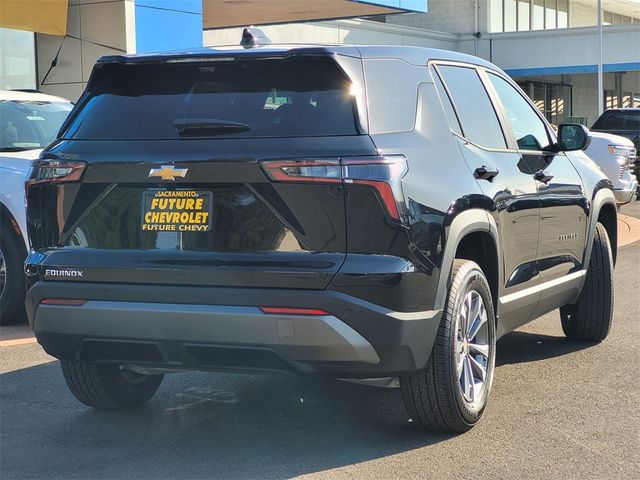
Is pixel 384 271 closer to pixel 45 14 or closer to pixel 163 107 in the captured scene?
pixel 163 107

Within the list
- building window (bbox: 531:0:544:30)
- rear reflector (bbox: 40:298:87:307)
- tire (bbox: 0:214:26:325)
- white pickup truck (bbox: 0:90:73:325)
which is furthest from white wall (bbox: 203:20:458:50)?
rear reflector (bbox: 40:298:87:307)

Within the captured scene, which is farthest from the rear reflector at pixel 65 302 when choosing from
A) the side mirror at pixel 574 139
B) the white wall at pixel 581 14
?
the white wall at pixel 581 14

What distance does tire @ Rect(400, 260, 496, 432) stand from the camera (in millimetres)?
4230

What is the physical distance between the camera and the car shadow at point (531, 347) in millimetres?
6209

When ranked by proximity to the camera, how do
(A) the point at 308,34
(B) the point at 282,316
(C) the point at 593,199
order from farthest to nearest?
1. (A) the point at 308,34
2. (C) the point at 593,199
3. (B) the point at 282,316

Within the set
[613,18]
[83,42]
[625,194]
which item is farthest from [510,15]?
[83,42]

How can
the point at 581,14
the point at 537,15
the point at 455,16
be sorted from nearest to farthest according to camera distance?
the point at 455,16 < the point at 537,15 < the point at 581,14

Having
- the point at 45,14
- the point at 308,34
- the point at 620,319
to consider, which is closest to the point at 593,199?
the point at 620,319

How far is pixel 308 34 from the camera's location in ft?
88.3

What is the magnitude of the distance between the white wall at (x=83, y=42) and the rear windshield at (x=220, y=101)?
10.3 m

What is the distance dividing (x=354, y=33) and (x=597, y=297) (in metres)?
23.5

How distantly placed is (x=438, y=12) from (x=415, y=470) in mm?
35984

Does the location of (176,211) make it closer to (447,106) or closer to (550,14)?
(447,106)

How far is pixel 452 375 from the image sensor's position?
4270 mm
